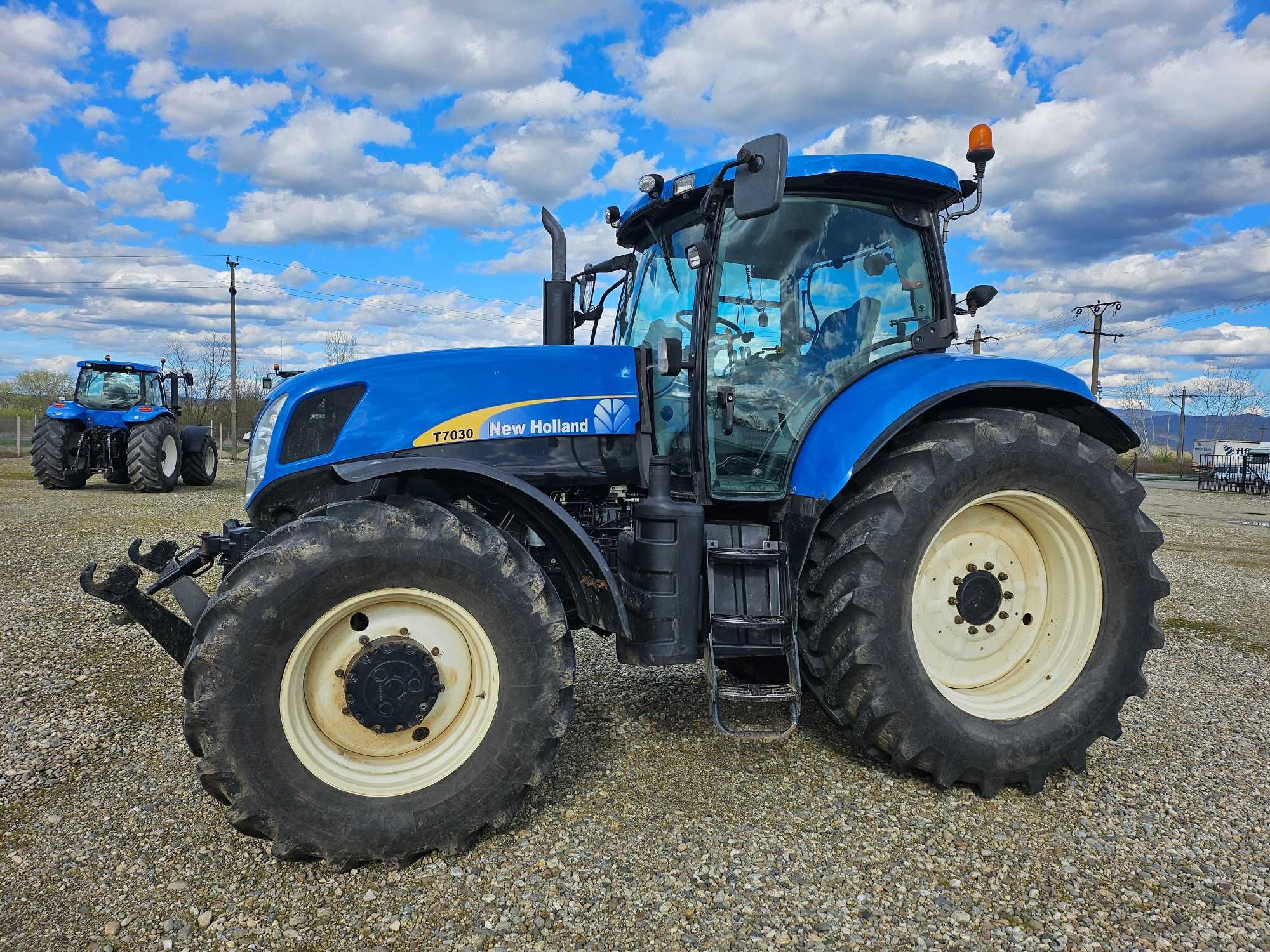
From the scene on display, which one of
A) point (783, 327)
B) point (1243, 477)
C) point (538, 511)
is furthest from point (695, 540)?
point (1243, 477)

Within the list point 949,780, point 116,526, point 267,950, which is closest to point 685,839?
point 949,780

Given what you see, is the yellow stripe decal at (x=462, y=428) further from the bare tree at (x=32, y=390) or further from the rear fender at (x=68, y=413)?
the bare tree at (x=32, y=390)

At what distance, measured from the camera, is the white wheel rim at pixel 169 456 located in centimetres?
1391

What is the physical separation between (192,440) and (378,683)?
574 inches

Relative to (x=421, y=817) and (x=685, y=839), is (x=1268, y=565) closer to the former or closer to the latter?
(x=685, y=839)

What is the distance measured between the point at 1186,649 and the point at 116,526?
10.8m

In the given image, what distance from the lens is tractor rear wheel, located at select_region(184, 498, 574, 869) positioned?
2.38 m

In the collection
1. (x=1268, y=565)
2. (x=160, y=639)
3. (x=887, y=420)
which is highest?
(x=887, y=420)

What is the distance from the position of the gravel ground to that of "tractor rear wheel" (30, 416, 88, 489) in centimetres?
1163

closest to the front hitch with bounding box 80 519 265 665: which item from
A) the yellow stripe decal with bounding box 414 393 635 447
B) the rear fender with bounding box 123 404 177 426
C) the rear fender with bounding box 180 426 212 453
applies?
the yellow stripe decal with bounding box 414 393 635 447

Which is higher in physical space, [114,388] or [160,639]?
[114,388]

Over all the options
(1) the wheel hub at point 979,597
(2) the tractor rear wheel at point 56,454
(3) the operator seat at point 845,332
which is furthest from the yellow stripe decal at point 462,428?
(2) the tractor rear wheel at point 56,454

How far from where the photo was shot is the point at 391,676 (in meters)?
2.58

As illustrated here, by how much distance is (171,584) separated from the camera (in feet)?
9.38
